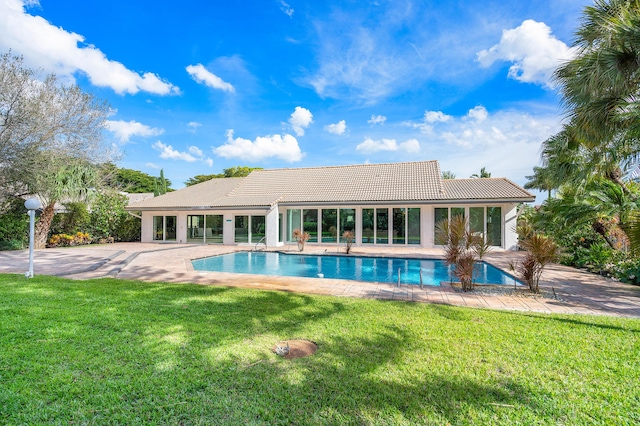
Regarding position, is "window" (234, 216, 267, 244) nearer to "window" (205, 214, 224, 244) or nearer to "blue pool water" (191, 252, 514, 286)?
"window" (205, 214, 224, 244)

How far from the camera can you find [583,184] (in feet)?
34.8

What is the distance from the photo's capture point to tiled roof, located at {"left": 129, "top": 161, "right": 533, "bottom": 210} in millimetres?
20703

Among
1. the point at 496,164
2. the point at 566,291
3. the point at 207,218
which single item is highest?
the point at 496,164

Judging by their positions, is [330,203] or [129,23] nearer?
[129,23]

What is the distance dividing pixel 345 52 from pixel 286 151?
31.6m

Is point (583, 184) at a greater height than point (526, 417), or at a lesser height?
greater

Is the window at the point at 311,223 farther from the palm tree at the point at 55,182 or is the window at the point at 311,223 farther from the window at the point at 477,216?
the palm tree at the point at 55,182

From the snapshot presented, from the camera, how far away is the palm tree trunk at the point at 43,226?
19.6 m

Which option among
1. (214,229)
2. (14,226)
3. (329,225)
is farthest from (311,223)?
(14,226)

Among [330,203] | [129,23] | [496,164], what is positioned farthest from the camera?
[496,164]

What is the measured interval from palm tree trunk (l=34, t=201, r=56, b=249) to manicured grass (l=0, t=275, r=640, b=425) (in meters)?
17.2

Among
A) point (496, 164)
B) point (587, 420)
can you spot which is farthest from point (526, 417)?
point (496, 164)

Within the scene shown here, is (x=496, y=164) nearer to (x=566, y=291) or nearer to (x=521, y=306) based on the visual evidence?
(x=566, y=291)

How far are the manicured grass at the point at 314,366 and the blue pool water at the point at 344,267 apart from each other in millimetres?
5937
